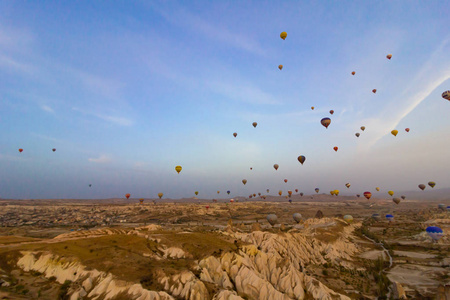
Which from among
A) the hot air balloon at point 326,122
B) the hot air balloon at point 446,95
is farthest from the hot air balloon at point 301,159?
the hot air balloon at point 446,95

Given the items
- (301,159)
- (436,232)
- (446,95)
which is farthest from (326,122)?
(436,232)

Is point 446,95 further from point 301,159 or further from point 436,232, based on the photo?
point 301,159

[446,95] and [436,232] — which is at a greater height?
[446,95]

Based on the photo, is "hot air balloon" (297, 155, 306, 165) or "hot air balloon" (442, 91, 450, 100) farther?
"hot air balloon" (297, 155, 306, 165)

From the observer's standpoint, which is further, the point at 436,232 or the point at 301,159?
the point at 301,159

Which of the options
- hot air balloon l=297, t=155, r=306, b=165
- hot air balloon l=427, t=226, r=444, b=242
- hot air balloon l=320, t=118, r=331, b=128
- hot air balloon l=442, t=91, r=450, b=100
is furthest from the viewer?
hot air balloon l=297, t=155, r=306, b=165

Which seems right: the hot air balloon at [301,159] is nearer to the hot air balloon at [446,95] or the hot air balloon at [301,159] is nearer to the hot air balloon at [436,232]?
the hot air balloon at [436,232]

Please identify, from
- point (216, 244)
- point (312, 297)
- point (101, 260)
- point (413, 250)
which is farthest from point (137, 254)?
point (413, 250)

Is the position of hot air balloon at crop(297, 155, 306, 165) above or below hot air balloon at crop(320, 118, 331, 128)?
below

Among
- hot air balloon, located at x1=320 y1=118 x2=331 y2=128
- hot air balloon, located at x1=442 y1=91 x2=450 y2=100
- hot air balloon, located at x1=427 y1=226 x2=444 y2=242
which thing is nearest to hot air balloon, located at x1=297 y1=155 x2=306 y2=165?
hot air balloon, located at x1=320 y1=118 x2=331 y2=128

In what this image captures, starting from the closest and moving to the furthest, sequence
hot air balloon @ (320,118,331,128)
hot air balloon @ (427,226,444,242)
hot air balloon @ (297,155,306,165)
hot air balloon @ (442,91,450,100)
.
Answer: hot air balloon @ (442,91,450,100)
hot air balloon @ (427,226,444,242)
hot air balloon @ (320,118,331,128)
hot air balloon @ (297,155,306,165)

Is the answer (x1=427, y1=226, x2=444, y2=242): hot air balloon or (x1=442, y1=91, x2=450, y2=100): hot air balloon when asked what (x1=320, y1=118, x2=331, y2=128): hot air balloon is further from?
(x1=427, y1=226, x2=444, y2=242): hot air balloon

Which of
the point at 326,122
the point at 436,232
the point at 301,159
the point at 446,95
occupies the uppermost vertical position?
the point at 446,95
